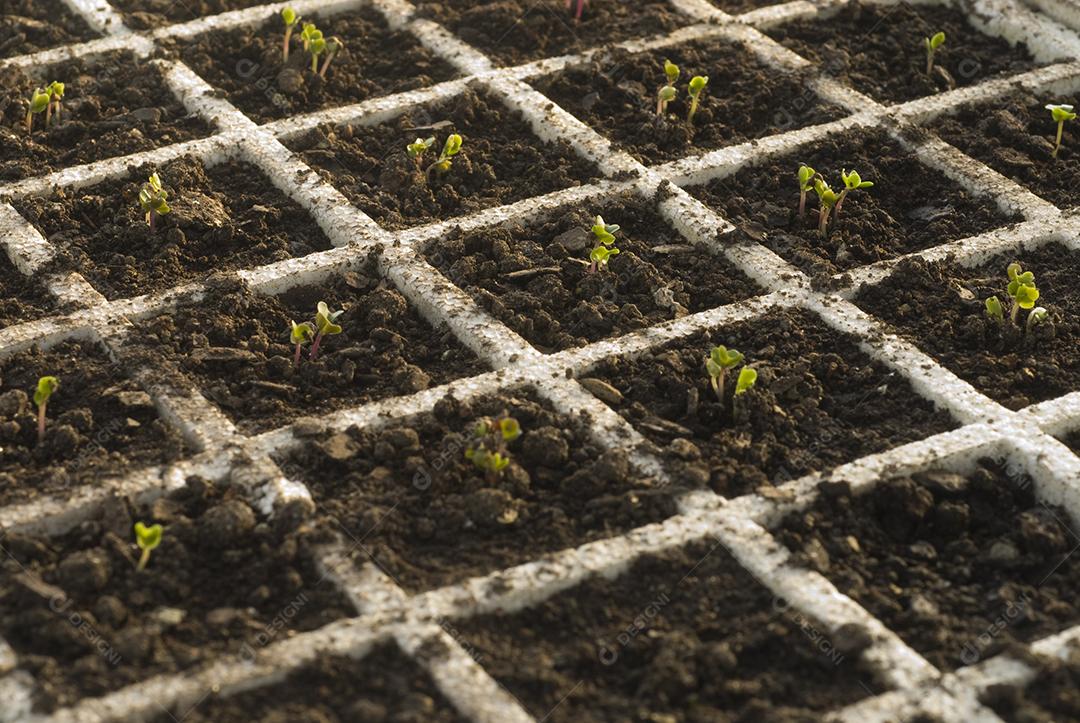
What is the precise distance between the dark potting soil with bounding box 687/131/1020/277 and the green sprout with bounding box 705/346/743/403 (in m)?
0.75

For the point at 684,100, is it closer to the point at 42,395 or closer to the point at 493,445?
the point at 493,445

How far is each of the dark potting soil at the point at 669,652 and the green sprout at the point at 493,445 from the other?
41cm

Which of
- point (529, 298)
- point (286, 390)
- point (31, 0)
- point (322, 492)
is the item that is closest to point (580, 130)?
point (529, 298)

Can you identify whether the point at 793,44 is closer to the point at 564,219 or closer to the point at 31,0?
the point at 564,219

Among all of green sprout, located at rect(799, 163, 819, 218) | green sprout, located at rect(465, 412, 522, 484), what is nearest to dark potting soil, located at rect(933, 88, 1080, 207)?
green sprout, located at rect(799, 163, 819, 218)

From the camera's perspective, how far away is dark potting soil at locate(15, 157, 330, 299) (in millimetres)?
4734

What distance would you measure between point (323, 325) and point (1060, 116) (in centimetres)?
270

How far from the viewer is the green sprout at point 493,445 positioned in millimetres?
3841

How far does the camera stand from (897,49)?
20.0ft

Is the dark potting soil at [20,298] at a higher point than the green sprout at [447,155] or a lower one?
lower

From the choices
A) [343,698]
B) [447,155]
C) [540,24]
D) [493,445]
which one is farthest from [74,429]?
[540,24]

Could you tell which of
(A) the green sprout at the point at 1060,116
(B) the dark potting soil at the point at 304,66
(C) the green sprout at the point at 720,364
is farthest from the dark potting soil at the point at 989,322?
(B) the dark potting soil at the point at 304,66

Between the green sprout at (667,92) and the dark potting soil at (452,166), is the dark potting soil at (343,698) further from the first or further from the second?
the green sprout at (667,92)

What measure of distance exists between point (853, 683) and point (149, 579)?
1639 millimetres
